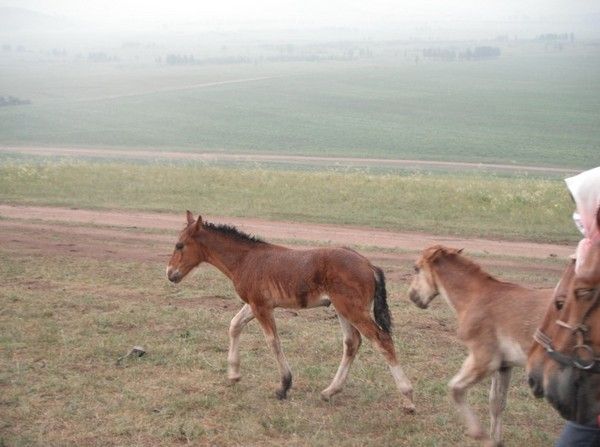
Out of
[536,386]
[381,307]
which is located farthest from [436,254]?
[536,386]

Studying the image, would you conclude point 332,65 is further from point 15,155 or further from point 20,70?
point 15,155

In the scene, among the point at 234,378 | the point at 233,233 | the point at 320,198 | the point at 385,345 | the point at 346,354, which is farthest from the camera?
the point at 320,198

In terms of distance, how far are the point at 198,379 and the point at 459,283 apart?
11.0ft

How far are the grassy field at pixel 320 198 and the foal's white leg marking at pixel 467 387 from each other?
1474 centimetres

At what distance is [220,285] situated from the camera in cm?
1434

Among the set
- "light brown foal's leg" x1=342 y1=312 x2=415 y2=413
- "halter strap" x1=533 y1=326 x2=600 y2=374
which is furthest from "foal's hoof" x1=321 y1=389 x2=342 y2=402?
"halter strap" x1=533 y1=326 x2=600 y2=374

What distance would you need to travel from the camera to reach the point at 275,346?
29.9 feet

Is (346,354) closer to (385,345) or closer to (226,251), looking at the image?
(385,345)

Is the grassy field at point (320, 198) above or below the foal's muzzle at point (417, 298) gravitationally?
below

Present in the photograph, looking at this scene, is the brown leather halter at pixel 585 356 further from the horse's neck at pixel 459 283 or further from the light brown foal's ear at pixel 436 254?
the light brown foal's ear at pixel 436 254

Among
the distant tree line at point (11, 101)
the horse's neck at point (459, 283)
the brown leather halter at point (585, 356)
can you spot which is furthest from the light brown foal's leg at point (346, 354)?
the distant tree line at point (11, 101)

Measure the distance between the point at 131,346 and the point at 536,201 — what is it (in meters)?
18.7

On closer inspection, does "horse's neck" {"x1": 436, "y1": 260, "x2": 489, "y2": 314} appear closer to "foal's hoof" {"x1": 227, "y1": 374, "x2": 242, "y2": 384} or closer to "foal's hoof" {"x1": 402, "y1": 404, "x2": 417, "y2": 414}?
"foal's hoof" {"x1": 402, "y1": 404, "x2": 417, "y2": 414}

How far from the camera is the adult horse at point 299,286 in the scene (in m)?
8.66
